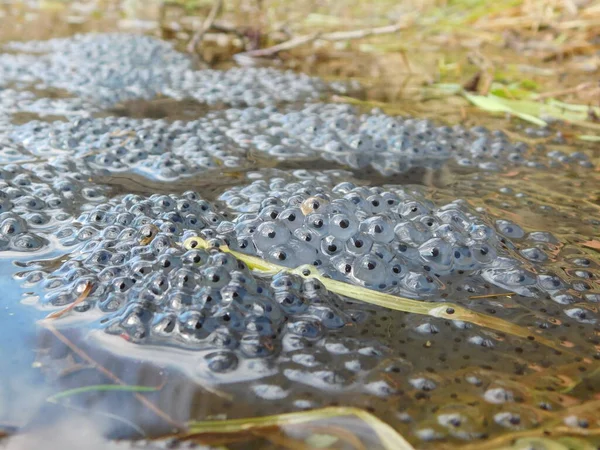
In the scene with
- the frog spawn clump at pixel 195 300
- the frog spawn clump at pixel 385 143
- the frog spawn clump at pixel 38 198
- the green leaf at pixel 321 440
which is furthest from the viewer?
the frog spawn clump at pixel 385 143

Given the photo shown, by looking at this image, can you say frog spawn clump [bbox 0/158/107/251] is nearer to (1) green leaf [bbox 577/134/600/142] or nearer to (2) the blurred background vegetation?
(2) the blurred background vegetation

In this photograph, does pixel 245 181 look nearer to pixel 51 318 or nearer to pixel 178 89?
pixel 51 318

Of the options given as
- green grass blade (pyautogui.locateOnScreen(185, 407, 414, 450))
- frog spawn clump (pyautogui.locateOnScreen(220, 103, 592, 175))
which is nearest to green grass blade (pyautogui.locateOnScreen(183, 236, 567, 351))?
green grass blade (pyautogui.locateOnScreen(185, 407, 414, 450))

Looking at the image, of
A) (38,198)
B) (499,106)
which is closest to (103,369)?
(38,198)

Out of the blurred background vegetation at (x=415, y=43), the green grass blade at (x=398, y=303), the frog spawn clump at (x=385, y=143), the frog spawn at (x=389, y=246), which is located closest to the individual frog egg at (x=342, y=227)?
the frog spawn at (x=389, y=246)

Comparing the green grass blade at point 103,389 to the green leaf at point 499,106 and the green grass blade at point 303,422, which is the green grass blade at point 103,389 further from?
the green leaf at point 499,106

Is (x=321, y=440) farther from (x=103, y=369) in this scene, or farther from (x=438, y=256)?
(x=438, y=256)
